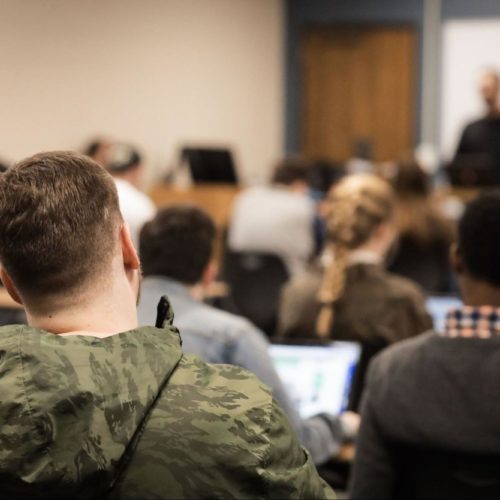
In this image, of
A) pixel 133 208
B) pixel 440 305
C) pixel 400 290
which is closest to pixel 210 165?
pixel 133 208

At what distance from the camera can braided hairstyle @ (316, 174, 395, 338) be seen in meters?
3.18

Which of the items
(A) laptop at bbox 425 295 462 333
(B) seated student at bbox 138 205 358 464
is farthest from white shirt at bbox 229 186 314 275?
(B) seated student at bbox 138 205 358 464

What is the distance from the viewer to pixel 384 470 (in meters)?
2.05

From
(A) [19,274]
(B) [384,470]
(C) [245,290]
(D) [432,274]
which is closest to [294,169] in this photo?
(C) [245,290]

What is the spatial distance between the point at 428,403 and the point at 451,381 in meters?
0.06

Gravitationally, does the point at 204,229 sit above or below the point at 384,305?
above

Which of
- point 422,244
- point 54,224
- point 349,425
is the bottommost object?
point 349,425

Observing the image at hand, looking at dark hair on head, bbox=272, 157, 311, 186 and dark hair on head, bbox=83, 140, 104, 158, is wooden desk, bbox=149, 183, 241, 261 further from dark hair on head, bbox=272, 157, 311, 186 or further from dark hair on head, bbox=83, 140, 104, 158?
dark hair on head, bbox=83, 140, 104, 158

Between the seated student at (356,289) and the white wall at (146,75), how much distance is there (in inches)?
31.3

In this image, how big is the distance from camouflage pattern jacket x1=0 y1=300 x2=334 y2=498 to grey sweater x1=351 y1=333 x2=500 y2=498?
83cm

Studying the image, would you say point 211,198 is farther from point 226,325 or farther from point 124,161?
point 226,325

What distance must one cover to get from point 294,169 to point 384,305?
Answer: 318cm

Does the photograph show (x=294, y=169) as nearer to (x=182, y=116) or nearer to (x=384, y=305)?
(x=182, y=116)

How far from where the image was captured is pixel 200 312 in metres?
2.40
